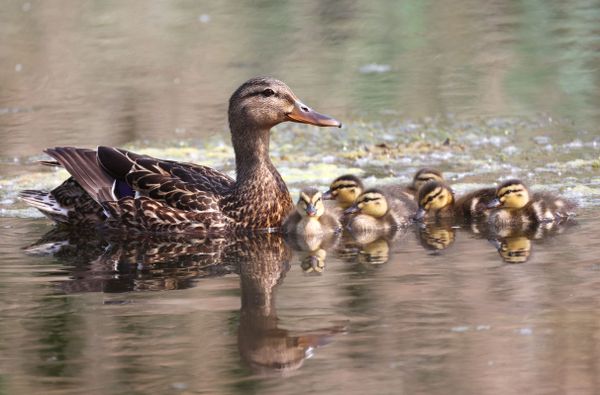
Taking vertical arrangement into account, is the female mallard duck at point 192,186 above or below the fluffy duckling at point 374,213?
above

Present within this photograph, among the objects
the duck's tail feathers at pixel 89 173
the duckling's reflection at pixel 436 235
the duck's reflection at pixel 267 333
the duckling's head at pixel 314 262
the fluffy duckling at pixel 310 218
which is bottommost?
the duck's reflection at pixel 267 333

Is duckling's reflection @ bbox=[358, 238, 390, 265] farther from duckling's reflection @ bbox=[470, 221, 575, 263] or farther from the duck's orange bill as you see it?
the duck's orange bill

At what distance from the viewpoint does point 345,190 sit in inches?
338

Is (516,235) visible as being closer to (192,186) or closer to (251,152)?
(251,152)

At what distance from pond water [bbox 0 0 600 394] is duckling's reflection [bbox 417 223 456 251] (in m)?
0.04

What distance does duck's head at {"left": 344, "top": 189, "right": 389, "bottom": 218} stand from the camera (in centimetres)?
811

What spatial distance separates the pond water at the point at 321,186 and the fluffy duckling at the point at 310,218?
0.22 metres

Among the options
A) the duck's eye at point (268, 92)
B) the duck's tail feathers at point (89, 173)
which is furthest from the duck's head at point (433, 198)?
the duck's tail feathers at point (89, 173)

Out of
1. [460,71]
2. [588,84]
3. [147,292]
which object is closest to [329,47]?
[460,71]

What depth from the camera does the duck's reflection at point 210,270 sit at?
519cm

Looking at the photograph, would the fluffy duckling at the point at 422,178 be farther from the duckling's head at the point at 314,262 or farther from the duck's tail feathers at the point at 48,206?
the duck's tail feathers at the point at 48,206

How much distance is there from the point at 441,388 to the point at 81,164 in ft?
14.4

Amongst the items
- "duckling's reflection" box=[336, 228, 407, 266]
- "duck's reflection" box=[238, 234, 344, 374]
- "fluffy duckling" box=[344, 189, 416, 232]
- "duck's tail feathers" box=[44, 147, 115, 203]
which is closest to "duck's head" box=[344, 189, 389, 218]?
"fluffy duckling" box=[344, 189, 416, 232]

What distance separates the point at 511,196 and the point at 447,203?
0.51 m
